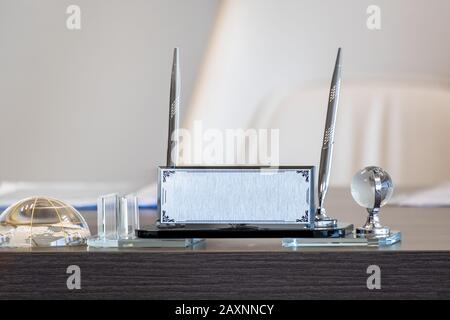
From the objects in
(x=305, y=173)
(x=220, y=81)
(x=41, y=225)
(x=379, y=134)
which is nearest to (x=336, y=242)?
(x=305, y=173)

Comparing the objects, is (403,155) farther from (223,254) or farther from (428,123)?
(223,254)

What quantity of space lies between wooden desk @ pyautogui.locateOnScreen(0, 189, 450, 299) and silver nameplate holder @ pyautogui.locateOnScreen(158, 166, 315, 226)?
5 centimetres

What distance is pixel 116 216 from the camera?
872 mm

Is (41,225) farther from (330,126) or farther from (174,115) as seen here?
(330,126)

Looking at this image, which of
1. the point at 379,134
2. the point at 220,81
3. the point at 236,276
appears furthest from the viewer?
the point at 220,81

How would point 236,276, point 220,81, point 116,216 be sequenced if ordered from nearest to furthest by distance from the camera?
point 236,276 < point 116,216 < point 220,81

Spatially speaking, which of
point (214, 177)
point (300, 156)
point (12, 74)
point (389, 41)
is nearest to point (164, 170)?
point (214, 177)

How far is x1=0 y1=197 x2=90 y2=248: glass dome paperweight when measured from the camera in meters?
0.84

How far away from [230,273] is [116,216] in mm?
155

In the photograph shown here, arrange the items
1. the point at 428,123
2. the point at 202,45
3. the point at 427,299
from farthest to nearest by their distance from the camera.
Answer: the point at 202,45, the point at 428,123, the point at 427,299

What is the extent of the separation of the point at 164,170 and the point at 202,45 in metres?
1.81

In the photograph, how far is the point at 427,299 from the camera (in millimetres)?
763

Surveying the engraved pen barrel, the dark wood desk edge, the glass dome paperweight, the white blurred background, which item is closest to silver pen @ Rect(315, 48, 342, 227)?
the engraved pen barrel

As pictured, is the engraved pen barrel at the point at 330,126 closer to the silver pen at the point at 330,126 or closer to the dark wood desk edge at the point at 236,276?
the silver pen at the point at 330,126
